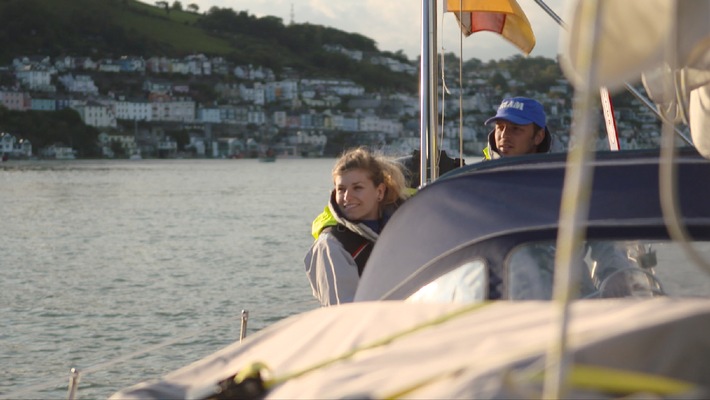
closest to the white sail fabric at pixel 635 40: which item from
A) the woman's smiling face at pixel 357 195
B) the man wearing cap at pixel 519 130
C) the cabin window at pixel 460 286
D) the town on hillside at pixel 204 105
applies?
the cabin window at pixel 460 286

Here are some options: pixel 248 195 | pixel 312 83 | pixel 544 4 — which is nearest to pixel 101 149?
pixel 312 83

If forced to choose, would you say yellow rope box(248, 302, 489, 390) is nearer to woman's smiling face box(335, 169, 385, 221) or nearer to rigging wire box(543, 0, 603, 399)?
rigging wire box(543, 0, 603, 399)

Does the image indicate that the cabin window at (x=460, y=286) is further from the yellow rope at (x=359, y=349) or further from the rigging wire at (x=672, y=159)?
the rigging wire at (x=672, y=159)

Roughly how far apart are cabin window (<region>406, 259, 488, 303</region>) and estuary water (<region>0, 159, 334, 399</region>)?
3.40ft

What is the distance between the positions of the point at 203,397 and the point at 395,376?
15.2 inches

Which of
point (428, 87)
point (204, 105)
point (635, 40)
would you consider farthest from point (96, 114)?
point (635, 40)

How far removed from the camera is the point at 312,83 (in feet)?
493

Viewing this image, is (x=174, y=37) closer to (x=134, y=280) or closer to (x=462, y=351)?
(x=134, y=280)

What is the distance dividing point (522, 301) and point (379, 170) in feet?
7.77

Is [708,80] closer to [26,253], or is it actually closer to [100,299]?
[100,299]

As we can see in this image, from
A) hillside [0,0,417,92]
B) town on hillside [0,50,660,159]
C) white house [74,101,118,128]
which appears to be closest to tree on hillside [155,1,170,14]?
hillside [0,0,417,92]

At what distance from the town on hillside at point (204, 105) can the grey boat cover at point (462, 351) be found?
119 m

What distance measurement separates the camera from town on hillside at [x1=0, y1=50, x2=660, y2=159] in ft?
421

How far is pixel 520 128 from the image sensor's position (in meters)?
5.84
